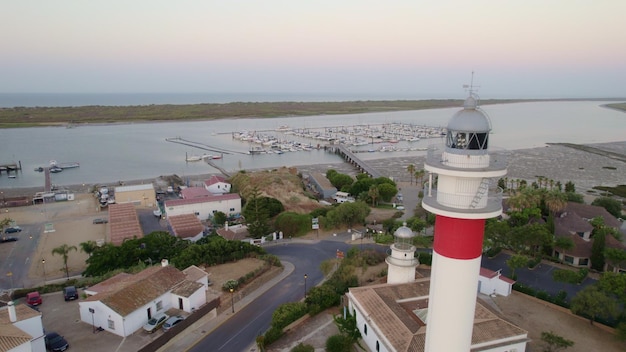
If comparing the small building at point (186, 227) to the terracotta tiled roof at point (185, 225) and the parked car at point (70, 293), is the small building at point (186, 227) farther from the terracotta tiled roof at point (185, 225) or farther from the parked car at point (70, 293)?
the parked car at point (70, 293)

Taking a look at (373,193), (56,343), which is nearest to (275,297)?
(56,343)

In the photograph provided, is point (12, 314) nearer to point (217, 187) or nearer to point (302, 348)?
point (302, 348)

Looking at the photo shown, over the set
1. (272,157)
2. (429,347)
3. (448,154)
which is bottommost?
(272,157)

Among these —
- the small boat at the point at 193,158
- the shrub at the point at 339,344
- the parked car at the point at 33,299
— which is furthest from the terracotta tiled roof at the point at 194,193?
the small boat at the point at 193,158

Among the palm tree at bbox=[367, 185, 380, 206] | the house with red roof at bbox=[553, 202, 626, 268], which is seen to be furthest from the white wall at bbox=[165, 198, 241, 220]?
the house with red roof at bbox=[553, 202, 626, 268]

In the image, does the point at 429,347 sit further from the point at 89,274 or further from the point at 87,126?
the point at 87,126

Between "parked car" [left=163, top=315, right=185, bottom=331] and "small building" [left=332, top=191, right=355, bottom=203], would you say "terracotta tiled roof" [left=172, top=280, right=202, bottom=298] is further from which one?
"small building" [left=332, top=191, right=355, bottom=203]

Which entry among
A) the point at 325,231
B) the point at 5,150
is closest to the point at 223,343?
the point at 325,231
